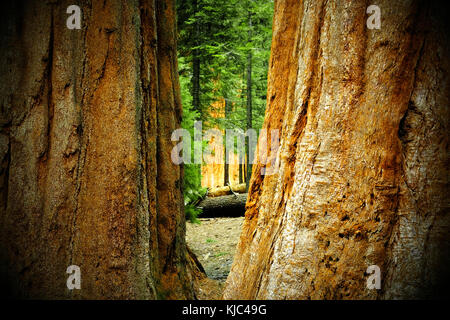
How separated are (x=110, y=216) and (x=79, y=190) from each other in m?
0.42

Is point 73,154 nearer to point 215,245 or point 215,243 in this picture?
point 215,245

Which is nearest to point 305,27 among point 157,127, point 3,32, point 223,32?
point 157,127

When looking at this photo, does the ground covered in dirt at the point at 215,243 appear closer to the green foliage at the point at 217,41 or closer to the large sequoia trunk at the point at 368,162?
the green foliage at the point at 217,41

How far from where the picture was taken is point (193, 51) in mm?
10203

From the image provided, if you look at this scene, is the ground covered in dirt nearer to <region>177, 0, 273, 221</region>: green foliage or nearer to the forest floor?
the forest floor

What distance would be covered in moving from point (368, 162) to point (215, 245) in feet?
16.5

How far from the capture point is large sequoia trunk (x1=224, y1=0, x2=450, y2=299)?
2.04 meters

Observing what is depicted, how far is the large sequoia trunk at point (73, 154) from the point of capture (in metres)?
2.37

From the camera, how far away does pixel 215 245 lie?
6.42 meters

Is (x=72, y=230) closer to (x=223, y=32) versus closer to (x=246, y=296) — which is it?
(x=246, y=296)

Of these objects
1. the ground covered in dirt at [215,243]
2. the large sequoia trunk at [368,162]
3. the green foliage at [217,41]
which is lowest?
the ground covered in dirt at [215,243]

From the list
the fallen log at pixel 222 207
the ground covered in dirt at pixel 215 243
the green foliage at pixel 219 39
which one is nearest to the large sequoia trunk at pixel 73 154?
the ground covered in dirt at pixel 215 243

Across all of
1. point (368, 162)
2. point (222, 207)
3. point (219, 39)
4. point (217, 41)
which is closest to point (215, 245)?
point (222, 207)

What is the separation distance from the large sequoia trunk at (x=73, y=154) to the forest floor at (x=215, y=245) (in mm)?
1975
